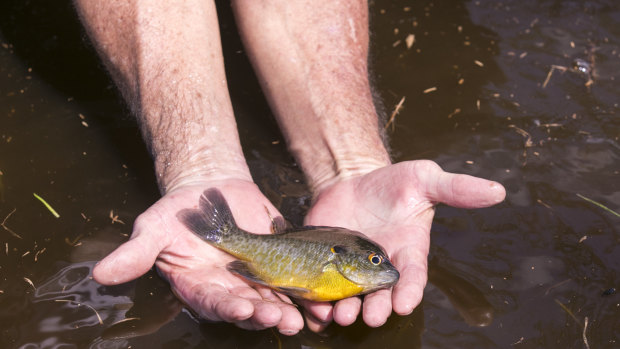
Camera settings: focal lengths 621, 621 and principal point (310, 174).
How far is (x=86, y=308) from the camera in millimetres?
3258

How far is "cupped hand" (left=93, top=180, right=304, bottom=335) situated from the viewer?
2770 mm

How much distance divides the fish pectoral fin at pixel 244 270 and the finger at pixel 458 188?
38.6 inches

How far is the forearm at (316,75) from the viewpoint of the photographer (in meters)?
4.09

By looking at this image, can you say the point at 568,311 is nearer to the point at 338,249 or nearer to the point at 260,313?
the point at 338,249

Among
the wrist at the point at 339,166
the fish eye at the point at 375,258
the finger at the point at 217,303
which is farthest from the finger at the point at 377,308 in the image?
the wrist at the point at 339,166

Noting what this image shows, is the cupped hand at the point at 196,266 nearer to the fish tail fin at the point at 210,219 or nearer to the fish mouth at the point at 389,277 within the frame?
the fish tail fin at the point at 210,219

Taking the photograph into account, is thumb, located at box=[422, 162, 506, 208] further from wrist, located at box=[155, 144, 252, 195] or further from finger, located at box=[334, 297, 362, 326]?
wrist, located at box=[155, 144, 252, 195]

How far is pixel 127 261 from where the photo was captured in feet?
9.40

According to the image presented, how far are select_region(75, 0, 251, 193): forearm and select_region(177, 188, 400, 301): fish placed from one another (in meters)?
0.55

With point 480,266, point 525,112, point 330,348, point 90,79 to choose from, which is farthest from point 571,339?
point 90,79

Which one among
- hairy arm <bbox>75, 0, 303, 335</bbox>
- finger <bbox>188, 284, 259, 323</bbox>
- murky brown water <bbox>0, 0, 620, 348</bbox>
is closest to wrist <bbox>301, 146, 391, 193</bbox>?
murky brown water <bbox>0, 0, 620, 348</bbox>

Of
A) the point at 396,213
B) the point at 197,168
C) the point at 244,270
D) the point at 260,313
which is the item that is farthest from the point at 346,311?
the point at 197,168

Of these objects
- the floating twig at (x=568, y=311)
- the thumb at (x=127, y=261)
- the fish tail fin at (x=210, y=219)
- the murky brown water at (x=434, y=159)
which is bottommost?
the floating twig at (x=568, y=311)

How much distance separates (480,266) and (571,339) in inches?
24.3
